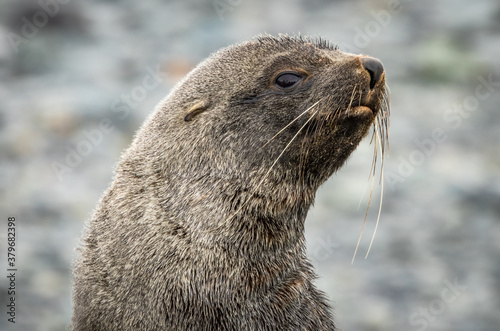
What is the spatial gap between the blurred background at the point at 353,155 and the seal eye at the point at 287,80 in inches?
148

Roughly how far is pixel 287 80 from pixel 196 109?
2.52ft

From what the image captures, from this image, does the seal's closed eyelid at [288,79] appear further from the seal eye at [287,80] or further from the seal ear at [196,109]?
the seal ear at [196,109]

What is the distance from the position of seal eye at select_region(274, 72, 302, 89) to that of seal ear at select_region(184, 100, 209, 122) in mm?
607

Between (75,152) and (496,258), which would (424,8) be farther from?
(75,152)

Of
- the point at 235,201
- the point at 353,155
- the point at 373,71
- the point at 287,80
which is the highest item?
the point at 353,155

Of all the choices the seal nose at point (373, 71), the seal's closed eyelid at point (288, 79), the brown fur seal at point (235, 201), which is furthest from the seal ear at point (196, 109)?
the seal nose at point (373, 71)

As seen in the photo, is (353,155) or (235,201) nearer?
(235,201)

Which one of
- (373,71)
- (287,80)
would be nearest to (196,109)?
(287,80)

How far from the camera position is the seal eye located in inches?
233

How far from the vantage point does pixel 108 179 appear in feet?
42.1

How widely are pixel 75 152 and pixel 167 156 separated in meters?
7.55

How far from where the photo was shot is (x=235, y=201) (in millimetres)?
5828

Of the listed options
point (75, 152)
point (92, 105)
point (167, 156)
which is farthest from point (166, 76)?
point (167, 156)

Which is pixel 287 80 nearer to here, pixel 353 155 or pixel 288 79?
pixel 288 79
